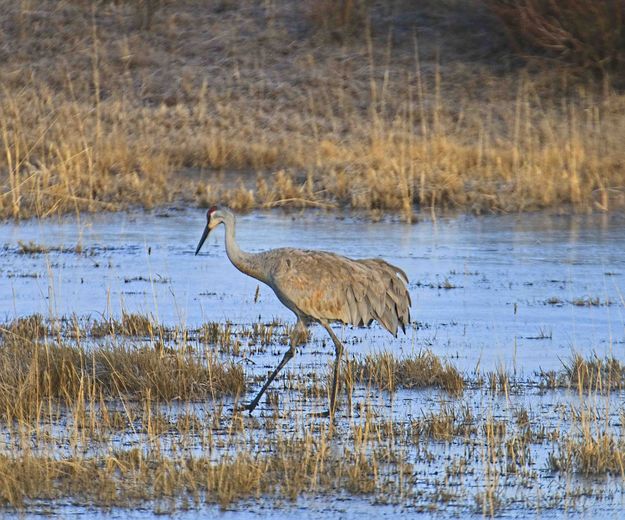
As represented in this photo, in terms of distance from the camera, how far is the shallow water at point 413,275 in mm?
10844

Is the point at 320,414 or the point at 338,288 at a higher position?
the point at 338,288

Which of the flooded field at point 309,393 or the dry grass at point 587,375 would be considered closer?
the flooded field at point 309,393

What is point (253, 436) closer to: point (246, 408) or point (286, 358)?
point (246, 408)

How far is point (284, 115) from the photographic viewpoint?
22922 millimetres

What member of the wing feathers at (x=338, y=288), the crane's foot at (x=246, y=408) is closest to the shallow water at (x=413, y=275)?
the wing feathers at (x=338, y=288)

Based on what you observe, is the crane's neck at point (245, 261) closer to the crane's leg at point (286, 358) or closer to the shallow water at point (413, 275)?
the crane's leg at point (286, 358)

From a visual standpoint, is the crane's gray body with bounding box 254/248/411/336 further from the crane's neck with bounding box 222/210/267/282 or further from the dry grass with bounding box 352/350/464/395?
the dry grass with bounding box 352/350/464/395

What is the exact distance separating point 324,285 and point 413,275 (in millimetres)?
4655

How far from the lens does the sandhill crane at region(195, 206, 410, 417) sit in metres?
8.99

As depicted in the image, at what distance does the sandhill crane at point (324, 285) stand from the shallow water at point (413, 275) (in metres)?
0.74

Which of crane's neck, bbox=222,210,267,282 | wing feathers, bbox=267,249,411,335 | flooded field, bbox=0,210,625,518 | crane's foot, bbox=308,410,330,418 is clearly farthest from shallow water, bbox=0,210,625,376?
crane's foot, bbox=308,410,330,418

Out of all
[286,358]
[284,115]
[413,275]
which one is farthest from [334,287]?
[284,115]

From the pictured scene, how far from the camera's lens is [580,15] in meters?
24.3

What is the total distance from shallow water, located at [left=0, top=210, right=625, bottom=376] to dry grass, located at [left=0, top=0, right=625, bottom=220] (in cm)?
80
